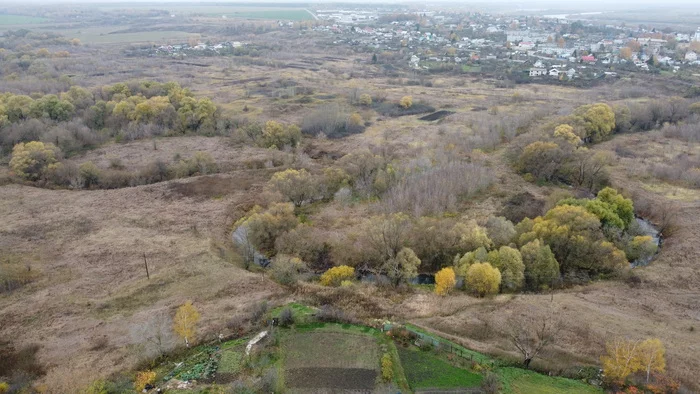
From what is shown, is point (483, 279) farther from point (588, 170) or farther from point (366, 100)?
point (366, 100)

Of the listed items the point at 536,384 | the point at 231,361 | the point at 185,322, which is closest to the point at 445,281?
the point at 536,384

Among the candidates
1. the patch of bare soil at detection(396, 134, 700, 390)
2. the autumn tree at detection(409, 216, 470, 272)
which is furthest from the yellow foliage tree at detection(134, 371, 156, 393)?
the autumn tree at detection(409, 216, 470, 272)

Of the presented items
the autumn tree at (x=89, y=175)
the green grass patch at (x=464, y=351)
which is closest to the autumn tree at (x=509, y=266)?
the green grass patch at (x=464, y=351)

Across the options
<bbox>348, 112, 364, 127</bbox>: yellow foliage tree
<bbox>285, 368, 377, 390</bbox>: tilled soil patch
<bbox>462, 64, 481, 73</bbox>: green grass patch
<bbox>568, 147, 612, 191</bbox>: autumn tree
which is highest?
<bbox>462, 64, 481, 73</bbox>: green grass patch

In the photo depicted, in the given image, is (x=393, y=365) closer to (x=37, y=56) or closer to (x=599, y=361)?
(x=599, y=361)

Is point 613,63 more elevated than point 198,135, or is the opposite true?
point 613,63

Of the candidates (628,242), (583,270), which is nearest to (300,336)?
(583,270)

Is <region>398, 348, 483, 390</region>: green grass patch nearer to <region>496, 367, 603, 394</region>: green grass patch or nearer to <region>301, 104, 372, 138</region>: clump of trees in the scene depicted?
<region>496, 367, 603, 394</region>: green grass patch

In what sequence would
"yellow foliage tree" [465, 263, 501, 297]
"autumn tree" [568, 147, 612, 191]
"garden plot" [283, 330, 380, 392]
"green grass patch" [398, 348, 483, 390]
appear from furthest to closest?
1. "autumn tree" [568, 147, 612, 191]
2. "yellow foliage tree" [465, 263, 501, 297]
3. "garden plot" [283, 330, 380, 392]
4. "green grass patch" [398, 348, 483, 390]
